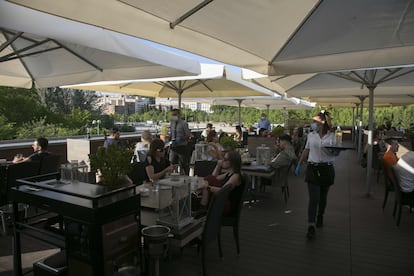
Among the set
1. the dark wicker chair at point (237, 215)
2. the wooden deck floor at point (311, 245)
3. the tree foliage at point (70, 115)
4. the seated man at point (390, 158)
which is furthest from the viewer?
the tree foliage at point (70, 115)

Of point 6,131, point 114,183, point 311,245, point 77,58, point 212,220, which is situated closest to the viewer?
point 114,183

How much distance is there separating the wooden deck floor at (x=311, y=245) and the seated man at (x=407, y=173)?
1.97ft

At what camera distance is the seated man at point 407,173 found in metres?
4.23

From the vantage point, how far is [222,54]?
10.4 feet

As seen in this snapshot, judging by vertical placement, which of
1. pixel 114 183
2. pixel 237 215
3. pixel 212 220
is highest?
pixel 114 183

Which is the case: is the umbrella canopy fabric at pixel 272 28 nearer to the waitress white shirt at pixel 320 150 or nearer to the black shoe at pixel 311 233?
the waitress white shirt at pixel 320 150

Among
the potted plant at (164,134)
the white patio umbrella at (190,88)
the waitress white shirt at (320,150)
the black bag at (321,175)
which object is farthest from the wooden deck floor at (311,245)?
the potted plant at (164,134)

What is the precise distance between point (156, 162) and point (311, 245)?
2.32 metres

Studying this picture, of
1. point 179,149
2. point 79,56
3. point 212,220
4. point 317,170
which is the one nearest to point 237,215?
point 212,220

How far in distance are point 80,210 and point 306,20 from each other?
8.13 feet

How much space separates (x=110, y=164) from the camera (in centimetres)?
230

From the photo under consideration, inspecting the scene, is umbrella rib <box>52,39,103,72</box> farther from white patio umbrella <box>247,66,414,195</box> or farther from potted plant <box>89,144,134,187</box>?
white patio umbrella <box>247,66,414,195</box>

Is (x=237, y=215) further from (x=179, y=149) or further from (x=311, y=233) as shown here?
(x=179, y=149)

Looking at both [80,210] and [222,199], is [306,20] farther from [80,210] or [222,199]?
[80,210]
